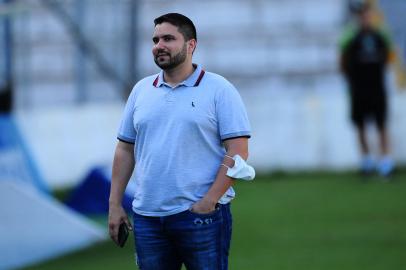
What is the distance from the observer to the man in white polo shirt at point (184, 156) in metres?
5.66

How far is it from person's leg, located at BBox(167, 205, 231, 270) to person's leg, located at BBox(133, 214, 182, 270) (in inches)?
2.2

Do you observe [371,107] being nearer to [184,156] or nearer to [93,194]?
[93,194]

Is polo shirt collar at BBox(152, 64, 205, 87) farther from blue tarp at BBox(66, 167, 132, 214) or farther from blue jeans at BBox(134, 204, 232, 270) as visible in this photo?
blue tarp at BBox(66, 167, 132, 214)

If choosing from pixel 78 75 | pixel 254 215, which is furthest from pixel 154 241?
pixel 78 75

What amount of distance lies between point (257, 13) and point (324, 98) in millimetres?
3476

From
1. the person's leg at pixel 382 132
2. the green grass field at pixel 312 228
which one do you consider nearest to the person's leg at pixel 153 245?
the green grass field at pixel 312 228

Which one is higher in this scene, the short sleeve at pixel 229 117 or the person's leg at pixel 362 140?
the short sleeve at pixel 229 117

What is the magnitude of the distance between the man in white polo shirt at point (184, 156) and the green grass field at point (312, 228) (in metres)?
3.21

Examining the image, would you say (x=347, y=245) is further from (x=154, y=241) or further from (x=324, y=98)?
(x=324, y=98)

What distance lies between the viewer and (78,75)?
675 inches

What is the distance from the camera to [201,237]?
5.69 meters

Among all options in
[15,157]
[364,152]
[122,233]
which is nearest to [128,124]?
[122,233]

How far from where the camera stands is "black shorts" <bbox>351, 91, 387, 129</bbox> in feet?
47.8

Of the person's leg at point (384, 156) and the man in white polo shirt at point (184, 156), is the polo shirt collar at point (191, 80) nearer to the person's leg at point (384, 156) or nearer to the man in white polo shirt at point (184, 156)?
the man in white polo shirt at point (184, 156)
